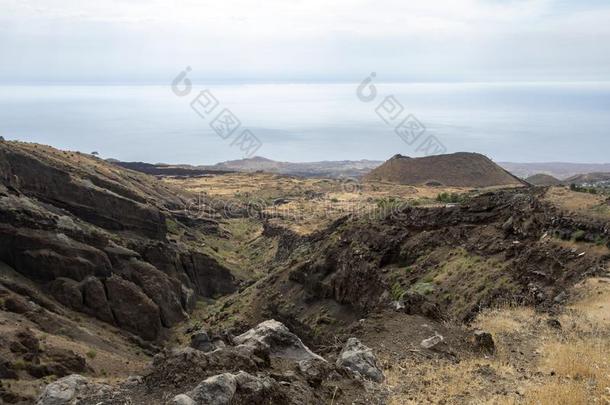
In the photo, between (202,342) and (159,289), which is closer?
(202,342)

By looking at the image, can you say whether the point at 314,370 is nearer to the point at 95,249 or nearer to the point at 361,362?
the point at 361,362

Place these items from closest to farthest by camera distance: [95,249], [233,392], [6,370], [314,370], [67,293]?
[233,392], [314,370], [6,370], [67,293], [95,249]

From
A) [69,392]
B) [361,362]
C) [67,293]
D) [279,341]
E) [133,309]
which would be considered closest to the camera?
[69,392]

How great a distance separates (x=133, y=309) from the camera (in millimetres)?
31031

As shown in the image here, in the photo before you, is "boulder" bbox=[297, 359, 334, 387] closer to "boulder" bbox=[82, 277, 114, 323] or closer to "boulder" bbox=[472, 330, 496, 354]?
"boulder" bbox=[472, 330, 496, 354]

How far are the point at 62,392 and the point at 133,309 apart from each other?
76.7ft

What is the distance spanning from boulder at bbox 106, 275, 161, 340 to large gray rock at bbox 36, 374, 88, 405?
2208 cm

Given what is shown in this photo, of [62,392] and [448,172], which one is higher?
[448,172]

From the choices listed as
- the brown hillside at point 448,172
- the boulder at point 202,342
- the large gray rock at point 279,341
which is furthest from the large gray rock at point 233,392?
the brown hillside at point 448,172

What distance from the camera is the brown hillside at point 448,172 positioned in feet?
334

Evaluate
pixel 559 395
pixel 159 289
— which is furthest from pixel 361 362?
pixel 159 289

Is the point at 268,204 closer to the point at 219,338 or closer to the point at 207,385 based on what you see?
the point at 219,338

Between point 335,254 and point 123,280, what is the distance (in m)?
12.9

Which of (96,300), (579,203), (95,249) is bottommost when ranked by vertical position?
(96,300)
